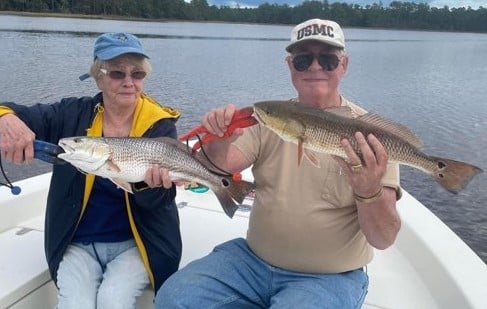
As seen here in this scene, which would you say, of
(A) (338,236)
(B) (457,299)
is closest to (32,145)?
(A) (338,236)

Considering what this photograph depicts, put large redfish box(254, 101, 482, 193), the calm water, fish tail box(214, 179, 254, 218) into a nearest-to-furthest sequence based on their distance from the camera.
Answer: large redfish box(254, 101, 482, 193) < fish tail box(214, 179, 254, 218) < the calm water

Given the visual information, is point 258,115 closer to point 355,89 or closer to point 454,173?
point 454,173

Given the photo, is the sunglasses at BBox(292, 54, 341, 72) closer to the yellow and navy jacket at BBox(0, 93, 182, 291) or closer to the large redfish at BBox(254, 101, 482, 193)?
the large redfish at BBox(254, 101, 482, 193)

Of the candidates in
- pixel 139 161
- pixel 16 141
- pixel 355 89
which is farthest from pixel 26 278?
pixel 355 89

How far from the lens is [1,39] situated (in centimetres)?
3127

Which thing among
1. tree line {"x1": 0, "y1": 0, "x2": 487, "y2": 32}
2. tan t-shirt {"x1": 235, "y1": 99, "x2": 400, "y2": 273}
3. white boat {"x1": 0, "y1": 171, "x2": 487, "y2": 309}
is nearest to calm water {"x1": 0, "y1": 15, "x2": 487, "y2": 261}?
white boat {"x1": 0, "y1": 171, "x2": 487, "y2": 309}

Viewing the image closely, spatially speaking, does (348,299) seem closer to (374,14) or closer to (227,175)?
(227,175)

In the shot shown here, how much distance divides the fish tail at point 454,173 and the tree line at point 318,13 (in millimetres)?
84296

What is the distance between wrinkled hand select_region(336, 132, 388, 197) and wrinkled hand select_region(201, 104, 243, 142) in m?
0.65

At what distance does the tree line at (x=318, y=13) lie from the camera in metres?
84.9

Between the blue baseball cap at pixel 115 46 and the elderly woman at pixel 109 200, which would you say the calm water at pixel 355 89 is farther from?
the blue baseball cap at pixel 115 46

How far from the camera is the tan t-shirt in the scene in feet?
9.65

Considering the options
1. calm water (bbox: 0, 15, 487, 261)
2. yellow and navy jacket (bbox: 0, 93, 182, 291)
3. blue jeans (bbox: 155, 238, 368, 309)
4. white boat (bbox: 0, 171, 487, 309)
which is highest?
yellow and navy jacket (bbox: 0, 93, 182, 291)

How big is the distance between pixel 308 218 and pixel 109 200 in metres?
1.31
